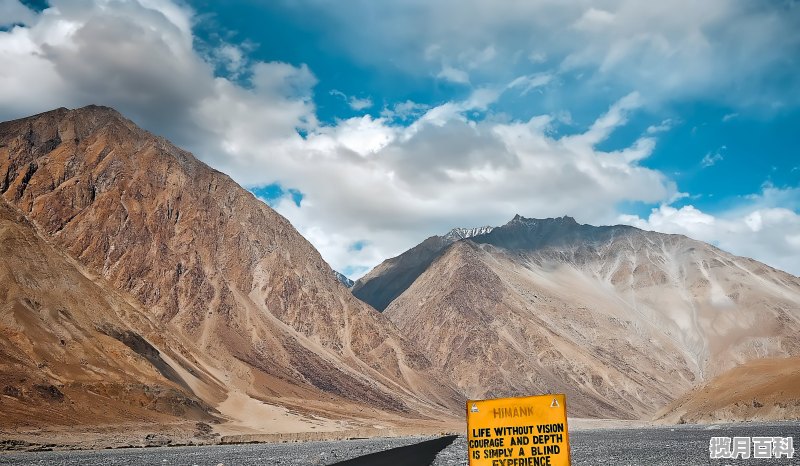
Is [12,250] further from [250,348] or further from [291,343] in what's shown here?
[291,343]

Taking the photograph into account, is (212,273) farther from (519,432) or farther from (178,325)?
(519,432)

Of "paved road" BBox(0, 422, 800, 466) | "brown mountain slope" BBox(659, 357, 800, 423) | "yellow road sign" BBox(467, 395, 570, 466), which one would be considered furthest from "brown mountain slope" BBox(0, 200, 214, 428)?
"brown mountain slope" BBox(659, 357, 800, 423)

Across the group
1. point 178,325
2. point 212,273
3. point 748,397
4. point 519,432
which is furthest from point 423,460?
point 212,273

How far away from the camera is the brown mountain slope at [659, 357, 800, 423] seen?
88.3m

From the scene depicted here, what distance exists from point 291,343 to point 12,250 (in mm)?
71653

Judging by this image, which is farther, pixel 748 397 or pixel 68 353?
pixel 748 397

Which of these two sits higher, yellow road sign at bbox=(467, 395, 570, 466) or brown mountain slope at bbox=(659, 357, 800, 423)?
yellow road sign at bbox=(467, 395, 570, 466)

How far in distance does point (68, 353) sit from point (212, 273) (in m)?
75.0

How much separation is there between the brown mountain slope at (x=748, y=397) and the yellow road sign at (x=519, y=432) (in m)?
88.9

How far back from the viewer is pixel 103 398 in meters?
79.8

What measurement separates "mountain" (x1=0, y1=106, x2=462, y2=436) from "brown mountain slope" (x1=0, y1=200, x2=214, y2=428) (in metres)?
12.4

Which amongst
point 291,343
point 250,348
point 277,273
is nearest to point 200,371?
point 250,348

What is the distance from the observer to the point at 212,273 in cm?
15950

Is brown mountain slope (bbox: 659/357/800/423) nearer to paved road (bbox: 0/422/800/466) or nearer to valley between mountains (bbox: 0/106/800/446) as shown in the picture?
valley between mountains (bbox: 0/106/800/446)
